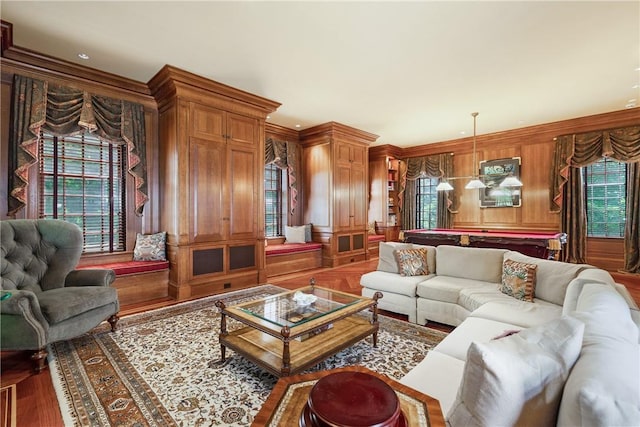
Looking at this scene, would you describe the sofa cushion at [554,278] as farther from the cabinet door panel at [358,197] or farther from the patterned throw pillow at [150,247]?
the patterned throw pillow at [150,247]

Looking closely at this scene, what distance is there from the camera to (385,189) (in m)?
8.04

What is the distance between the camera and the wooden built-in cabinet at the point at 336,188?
6062 mm

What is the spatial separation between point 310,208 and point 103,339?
4.35 metres

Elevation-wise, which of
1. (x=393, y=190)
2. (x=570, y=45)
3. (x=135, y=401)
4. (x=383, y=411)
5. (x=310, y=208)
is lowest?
(x=135, y=401)

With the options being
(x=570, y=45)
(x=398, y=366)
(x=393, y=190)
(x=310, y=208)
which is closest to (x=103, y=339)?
(x=398, y=366)

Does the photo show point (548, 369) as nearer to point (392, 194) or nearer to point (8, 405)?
point (8, 405)

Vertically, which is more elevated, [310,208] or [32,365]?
[310,208]

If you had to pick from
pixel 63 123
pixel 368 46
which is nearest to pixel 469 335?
pixel 368 46

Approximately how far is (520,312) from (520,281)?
469 mm

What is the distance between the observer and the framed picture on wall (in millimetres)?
6414

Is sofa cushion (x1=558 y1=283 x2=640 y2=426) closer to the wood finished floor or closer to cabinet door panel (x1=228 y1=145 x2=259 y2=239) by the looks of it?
the wood finished floor

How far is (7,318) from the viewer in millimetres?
2154

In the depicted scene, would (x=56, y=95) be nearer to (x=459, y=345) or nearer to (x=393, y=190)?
(x=459, y=345)

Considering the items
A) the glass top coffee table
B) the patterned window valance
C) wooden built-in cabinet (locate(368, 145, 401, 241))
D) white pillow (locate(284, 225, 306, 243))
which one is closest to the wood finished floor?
the glass top coffee table
